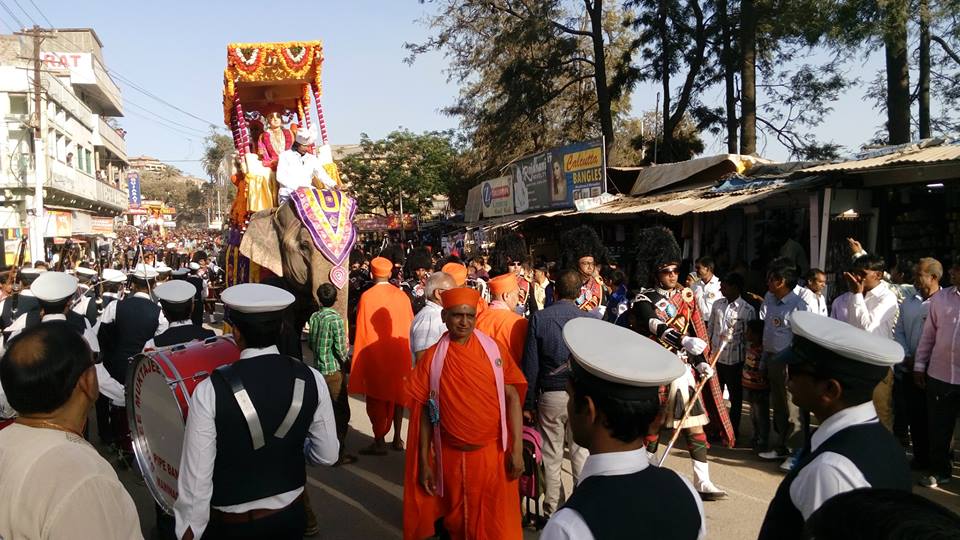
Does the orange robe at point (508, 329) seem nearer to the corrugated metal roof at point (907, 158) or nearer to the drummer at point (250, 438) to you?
the drummer at point (250, 438)

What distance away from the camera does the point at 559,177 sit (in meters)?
16.0

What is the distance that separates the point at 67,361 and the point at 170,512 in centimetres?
166

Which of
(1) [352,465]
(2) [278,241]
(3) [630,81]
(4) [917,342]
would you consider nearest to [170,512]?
(1) [352,465]

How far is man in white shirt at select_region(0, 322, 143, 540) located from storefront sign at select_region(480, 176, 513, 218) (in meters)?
17.5

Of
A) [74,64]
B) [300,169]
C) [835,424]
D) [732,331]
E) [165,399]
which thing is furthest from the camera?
[74,64]

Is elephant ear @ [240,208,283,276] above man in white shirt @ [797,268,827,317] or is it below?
above

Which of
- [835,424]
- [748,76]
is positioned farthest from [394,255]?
[835,424]

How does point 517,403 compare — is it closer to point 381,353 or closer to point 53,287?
point 381,353

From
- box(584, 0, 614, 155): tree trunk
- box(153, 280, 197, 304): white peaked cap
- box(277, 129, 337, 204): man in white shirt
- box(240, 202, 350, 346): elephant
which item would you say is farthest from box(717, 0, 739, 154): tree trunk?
box(153, 280, 197, 304): white peaked cap

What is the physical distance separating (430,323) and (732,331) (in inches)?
119

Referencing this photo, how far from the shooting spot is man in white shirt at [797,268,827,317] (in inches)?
243

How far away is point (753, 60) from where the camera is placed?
1791cm

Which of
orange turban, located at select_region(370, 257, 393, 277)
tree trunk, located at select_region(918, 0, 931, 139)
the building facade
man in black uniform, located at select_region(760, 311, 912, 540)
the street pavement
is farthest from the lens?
the building facade

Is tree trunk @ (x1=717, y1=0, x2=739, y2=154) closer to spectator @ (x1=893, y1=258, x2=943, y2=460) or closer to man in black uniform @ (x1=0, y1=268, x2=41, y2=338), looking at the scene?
spectator @ (x1=893, y1=258, x2=943, y2=460)
